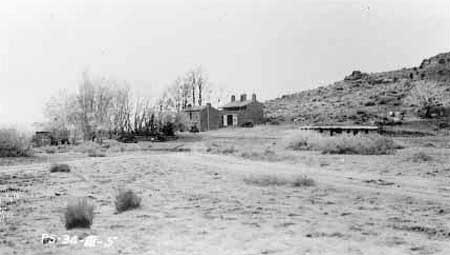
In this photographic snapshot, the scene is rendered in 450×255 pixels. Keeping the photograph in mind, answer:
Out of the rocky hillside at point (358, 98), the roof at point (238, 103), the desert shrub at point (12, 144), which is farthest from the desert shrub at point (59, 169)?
the roof at point (238, 103)

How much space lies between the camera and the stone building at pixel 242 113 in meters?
83.7

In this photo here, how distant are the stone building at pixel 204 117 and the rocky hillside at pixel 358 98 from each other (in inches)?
368

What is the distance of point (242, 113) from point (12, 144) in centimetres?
4780

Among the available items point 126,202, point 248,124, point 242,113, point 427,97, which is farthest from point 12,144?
point 427,97

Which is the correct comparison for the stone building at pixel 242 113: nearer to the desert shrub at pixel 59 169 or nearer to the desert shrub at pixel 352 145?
the desert shrub at pixel 352 145

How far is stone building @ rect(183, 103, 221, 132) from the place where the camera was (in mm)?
85188

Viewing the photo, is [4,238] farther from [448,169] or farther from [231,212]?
[448,169]

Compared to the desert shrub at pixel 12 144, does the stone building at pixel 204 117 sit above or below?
above

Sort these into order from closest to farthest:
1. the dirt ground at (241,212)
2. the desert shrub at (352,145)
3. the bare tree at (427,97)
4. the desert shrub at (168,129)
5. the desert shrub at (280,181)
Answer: the dirt ground at (241,212) → the desert shrub at (280,181) → the desert shrub at (352,145) → the desert shrub at (168,129) → the bare tree at (427,97)

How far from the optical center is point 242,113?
274 ft

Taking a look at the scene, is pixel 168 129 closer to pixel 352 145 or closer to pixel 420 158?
pixel 352 145

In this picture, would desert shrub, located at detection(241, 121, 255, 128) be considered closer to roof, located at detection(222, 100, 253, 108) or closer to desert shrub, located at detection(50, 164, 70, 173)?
roof, located at detection(222, 100, 253, 108)

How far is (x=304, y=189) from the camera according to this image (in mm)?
19000

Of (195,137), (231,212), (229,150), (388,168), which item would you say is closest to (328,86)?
(195,137)
